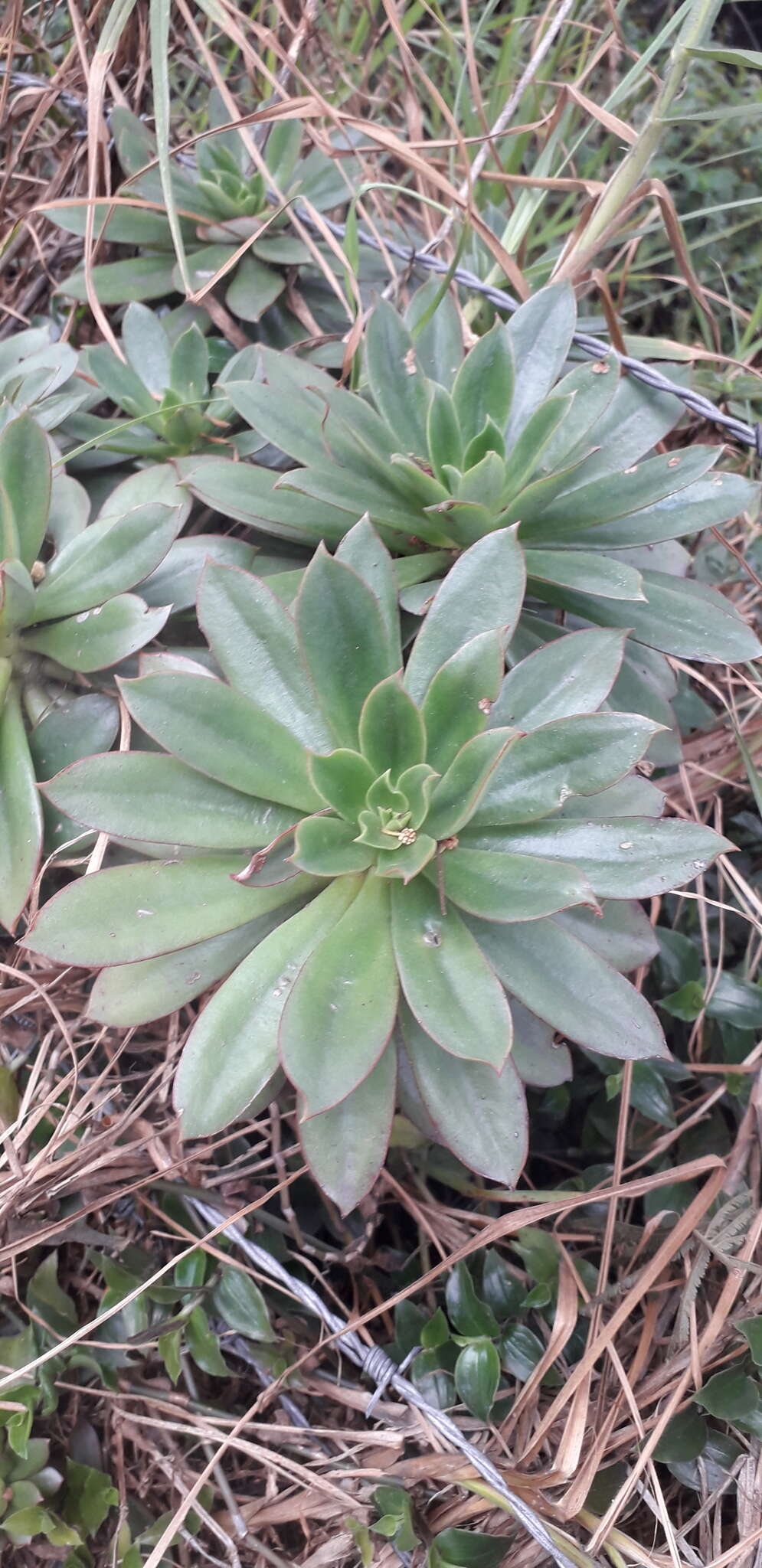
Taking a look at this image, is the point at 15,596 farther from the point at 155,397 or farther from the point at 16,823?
the point at 155,397

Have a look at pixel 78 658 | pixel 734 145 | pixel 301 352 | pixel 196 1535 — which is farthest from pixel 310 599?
pixel 734 145

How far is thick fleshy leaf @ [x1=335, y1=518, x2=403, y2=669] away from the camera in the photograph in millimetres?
1071

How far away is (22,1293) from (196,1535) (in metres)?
0.36

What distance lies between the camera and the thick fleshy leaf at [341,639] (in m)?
0.99

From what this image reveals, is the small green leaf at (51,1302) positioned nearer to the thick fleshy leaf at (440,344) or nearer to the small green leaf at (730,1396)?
the small green leaf at (730,1396)

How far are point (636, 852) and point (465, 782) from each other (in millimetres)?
189

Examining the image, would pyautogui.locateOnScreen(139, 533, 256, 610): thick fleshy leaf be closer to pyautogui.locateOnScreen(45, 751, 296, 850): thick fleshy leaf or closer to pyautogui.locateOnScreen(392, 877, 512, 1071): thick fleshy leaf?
pyautogui.locateOnScreen(45, 751, 296, 850): thick fleshy leaf

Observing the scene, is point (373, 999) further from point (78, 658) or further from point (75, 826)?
point (78, 658)

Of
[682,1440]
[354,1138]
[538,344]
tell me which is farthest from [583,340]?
[682,1440]

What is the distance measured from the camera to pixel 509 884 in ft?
3.12

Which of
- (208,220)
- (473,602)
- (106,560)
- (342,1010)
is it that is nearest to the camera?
(342,1010)

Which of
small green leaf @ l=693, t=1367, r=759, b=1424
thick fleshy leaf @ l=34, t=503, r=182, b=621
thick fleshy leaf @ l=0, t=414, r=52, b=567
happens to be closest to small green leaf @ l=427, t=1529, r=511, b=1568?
small green leaf @ l=693, t=1367, r=759, b=1424

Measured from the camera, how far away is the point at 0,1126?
3.92 feet

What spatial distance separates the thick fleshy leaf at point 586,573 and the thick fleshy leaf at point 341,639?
9.2 inches
